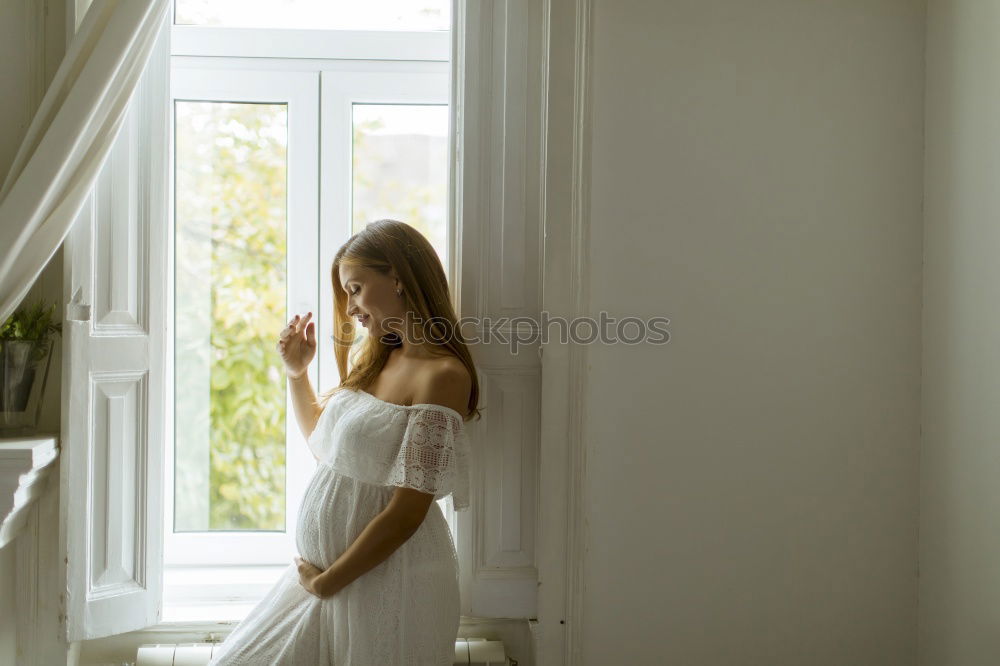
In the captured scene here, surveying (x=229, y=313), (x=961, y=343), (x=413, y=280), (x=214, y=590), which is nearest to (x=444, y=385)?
(x=413, y=280)

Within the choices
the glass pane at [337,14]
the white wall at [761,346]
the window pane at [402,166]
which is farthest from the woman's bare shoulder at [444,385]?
the glass pane at [337,14]

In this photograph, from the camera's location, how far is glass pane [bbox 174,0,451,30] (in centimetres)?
217

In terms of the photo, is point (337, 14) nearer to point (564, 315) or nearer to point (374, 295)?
point (374, 295)

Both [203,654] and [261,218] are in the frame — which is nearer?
[203,654]

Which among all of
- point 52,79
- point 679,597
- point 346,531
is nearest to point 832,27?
point 679,597

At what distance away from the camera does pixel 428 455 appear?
1.59m

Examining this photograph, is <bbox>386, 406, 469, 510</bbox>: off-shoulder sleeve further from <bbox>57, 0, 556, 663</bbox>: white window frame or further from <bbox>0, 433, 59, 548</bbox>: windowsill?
<bbox>0, 433, 59, 548</bbox>: windowsill

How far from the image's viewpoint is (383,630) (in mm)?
1607

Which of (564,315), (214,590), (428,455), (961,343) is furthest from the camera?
(214,590)

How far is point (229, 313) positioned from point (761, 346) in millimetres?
1497

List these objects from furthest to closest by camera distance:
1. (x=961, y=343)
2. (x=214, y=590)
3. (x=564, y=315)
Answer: (x=214, y=590) < (x=564, y=315) < (x=961, y=343)

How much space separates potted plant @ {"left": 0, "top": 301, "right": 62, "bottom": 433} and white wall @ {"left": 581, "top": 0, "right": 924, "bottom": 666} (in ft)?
4.32

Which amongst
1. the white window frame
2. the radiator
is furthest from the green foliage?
the radiator

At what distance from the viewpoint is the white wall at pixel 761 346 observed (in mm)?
1852
